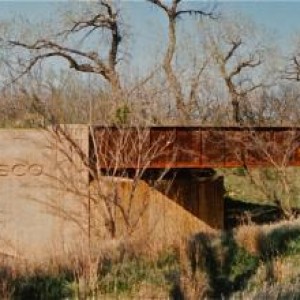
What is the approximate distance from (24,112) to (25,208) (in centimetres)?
435

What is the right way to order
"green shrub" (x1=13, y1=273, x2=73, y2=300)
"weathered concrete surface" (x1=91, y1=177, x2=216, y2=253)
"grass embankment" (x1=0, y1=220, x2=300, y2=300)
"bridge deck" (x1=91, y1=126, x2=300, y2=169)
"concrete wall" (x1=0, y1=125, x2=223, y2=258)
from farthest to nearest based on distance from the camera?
"bridge deck" (x1=91, y1=126, x2=300, y2=169), "concrete wall" (x1=0, y1=125, x2=223, y2=258), "weathered concrete surface" (x1=91, y1=177, x2=216, y2=253), "green shrub" (x1=13, y1=273, x2=73, y2=300), "grass embankment" (x1=0, y1=220, x2=300, y2=300)

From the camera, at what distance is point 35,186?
18.9 m

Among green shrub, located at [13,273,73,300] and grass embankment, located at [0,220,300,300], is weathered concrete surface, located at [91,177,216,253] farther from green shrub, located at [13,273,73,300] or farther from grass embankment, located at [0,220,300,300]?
green shrub, located at [13,273,73,300]

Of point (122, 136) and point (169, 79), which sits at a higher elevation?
point (169, 79)

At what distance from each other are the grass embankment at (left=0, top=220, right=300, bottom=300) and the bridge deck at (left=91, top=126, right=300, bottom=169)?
820 cm

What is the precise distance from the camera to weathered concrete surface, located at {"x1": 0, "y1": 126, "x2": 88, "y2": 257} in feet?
61.7

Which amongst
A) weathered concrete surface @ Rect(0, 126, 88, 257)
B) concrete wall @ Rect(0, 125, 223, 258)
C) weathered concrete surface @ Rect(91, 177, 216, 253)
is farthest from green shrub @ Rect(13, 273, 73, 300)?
weathered concrete surface @ Rect(0, 126, 88, 257)

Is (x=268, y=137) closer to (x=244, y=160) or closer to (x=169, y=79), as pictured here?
(x=244, y=160)

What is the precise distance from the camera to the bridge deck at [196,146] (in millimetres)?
18922

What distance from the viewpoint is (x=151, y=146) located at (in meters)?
19.1

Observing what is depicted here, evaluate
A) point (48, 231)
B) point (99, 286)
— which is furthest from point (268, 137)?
point (99, 286)

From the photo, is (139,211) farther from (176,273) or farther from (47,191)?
(176,273)

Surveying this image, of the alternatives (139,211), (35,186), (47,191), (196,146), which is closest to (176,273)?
(47,191)

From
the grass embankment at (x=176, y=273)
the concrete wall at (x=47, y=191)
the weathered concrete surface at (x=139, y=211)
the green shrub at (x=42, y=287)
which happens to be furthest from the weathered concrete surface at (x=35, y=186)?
the green shrub at (x=42, y=287)
